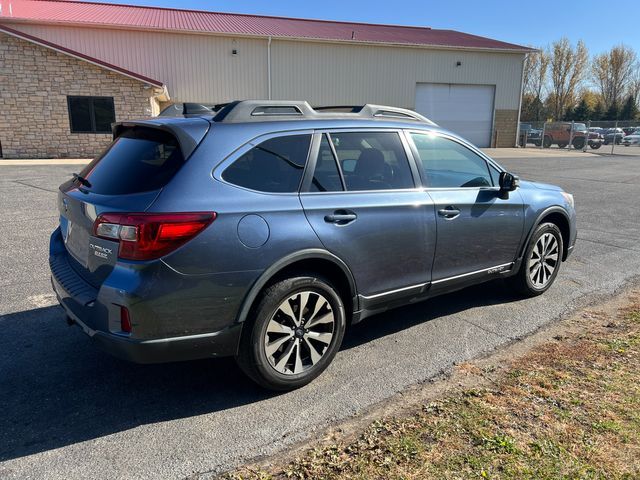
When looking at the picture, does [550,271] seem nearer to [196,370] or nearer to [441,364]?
[441,364]

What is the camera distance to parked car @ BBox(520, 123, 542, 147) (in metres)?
36.1

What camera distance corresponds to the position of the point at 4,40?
19.2 metres

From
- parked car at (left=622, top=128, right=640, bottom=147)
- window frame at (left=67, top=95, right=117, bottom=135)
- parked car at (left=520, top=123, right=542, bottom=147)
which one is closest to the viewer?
window frame at (left=67, top=95, right=117, bottom=135)

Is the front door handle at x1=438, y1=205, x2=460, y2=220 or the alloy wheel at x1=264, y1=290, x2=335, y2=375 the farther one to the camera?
the front door handle at x1=438, y1=205, x2=460, y2=220

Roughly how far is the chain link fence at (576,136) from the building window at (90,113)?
27044 millimetres

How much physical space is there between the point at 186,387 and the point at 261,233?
120 centimetres

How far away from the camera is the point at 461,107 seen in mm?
31438

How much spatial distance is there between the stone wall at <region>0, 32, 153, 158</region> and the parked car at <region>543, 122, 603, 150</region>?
27.9m

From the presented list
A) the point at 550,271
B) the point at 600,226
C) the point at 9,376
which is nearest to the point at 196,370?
the point at 9,376

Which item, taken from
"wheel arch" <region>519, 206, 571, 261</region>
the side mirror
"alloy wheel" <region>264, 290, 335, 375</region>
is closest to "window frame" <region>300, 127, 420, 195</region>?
"alloy wheel" <region>264, 290, 335, 375</region>

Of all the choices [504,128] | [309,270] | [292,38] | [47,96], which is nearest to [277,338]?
[309,270]

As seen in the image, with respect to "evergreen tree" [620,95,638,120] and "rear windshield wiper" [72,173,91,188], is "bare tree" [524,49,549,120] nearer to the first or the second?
"evergreen tree" [620,95,638,120]

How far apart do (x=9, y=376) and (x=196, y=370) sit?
1.20m

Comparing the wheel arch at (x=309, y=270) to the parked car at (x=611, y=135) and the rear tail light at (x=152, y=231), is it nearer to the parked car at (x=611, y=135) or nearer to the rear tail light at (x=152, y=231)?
the rear tail light at (x=152, y=231)
